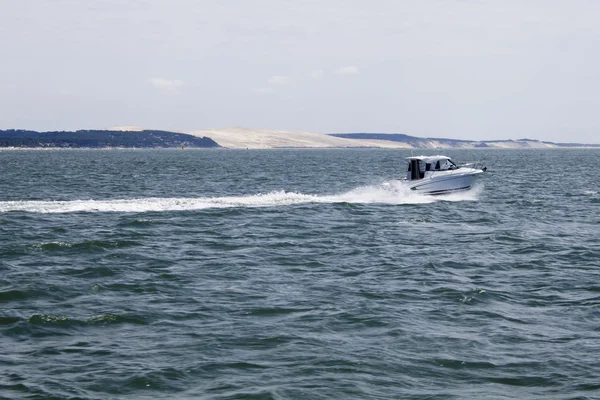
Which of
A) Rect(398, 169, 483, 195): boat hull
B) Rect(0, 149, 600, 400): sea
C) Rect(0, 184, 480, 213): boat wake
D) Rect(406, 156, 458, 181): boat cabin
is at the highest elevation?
Rect(406, 156, 458, 181): boat cabin

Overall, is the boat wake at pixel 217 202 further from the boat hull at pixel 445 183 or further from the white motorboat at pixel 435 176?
the white motorboat at pixel 435 176

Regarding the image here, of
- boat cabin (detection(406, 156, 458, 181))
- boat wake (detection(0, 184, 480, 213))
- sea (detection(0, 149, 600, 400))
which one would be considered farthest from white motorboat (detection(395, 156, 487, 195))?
sea (detection(0, 149, 600, 400))

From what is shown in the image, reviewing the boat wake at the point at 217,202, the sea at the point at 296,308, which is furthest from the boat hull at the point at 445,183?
the sea at the point at 296,308

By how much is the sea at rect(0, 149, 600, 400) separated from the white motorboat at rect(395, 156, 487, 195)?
449 inches

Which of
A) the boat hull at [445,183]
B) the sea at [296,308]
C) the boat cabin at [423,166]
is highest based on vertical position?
the boat cabin at [423,166]

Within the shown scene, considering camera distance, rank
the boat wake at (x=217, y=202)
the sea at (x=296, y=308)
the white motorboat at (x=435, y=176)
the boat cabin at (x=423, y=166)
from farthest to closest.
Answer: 1. the white motorboat at (x=435, y=176)
2. the boat cabin at (x=423, y=166)
3. the boat wake at (x=217, y=202)
4. the sea at (x=296, y=308)

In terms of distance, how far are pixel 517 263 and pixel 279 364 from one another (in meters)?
13.6

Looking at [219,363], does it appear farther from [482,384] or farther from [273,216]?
[273,216]

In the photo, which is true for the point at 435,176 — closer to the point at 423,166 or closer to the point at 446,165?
the point at 423,166

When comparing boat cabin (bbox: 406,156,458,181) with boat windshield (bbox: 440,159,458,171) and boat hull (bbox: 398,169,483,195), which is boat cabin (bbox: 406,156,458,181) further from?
boat hull (bbox: 398,169,483,195)

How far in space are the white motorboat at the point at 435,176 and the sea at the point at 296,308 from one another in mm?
11413

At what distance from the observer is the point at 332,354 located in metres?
16.1

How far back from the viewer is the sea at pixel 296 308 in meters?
14.6

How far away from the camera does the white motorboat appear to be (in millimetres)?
50406
